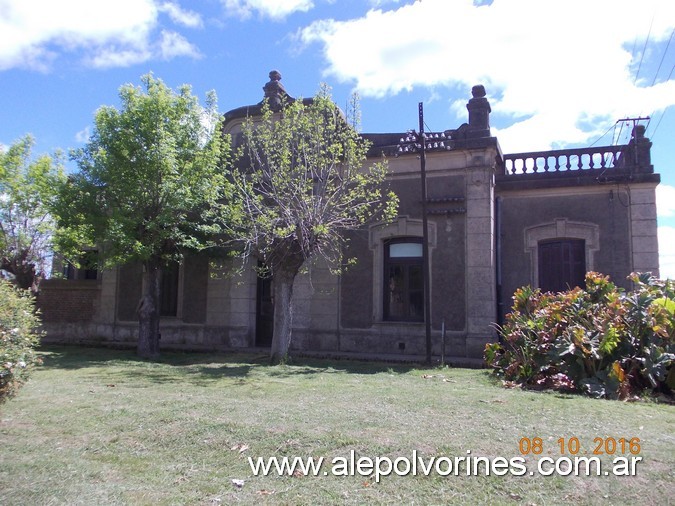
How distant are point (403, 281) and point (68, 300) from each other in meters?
11.4

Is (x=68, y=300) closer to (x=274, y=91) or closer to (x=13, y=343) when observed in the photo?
(x=274, y=91)

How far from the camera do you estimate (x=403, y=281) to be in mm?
13344

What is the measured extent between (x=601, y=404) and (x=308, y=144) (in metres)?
7.40

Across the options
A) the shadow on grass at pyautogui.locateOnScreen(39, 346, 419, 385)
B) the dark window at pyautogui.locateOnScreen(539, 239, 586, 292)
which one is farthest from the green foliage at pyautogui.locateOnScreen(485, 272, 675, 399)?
the dark window at pyautogui.locateOnScreen(539, 239, 586, 292)

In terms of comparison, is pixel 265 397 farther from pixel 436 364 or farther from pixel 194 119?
pixel 194 119

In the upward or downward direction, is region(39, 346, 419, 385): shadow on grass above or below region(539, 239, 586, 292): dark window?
below

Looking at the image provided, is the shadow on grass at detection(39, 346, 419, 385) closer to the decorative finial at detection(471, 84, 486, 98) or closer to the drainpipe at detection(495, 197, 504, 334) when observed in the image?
the drainpipe at detection(495, 197, 504, 334)

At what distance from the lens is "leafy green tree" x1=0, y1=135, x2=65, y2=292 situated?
1566 cm

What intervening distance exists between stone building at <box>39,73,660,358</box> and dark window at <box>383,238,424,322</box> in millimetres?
26

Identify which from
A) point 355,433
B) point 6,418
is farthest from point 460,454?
point 6,418

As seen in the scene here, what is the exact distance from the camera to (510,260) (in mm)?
13180

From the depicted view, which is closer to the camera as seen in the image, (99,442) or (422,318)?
(99,442)

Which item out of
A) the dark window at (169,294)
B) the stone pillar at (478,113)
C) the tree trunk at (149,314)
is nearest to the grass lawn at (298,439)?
the tree trunk at (149,314)

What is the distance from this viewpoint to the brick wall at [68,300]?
1718 cm
